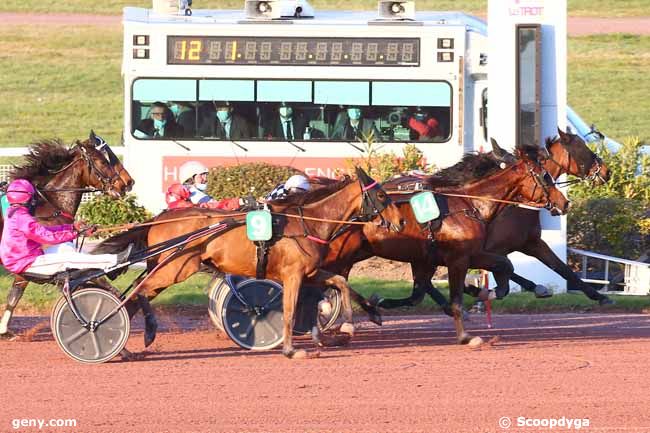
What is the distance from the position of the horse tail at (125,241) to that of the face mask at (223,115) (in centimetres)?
598

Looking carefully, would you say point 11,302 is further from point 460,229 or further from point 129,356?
point 460,229

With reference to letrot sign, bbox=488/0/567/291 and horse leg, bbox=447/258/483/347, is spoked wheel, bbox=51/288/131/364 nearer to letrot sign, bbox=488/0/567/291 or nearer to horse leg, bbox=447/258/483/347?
horse leg, bbox=447/258/483/347

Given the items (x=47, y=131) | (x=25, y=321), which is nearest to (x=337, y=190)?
(x=25, y=321)

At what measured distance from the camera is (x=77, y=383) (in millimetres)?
9969

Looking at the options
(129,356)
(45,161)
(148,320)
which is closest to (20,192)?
(45,161)

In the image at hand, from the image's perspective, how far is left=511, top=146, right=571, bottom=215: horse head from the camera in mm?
12109

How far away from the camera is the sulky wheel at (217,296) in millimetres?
11494

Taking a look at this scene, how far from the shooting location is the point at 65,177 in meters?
12.0

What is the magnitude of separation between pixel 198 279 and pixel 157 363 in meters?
4.57

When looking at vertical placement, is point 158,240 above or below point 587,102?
below

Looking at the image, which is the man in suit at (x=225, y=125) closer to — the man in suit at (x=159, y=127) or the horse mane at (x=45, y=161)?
the man in suit at (x=159, y=127)

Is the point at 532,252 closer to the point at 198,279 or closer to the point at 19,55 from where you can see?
the point at 198,279

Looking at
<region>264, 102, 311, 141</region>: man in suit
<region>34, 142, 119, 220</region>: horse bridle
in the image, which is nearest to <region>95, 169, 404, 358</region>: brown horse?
<region>34, 142, 119, 220</region>: horse bridle

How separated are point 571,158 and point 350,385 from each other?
3814mm
